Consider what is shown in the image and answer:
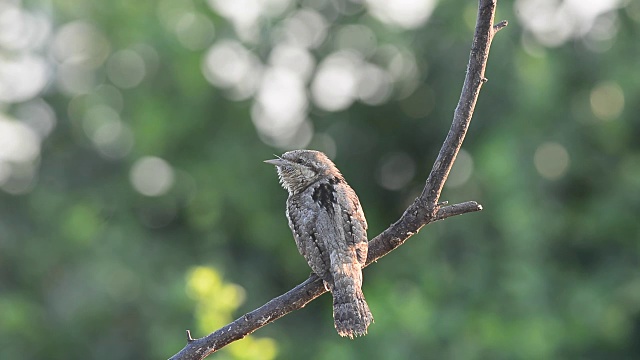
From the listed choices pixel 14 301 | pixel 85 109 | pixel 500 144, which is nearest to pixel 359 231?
pixel 500 144

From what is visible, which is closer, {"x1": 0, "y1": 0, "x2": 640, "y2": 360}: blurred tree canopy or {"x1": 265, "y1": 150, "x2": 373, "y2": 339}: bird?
{"x1": 265, "y1": 150, "x2": 373, "y2": 339}: bird

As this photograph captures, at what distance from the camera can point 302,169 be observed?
21.8 feet

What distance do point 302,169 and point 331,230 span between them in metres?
0.85

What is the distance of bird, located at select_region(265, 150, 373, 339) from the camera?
544 cm

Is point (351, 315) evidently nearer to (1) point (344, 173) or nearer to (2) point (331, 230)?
(2) point (331, 230)

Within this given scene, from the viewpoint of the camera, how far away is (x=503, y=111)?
14.3 m

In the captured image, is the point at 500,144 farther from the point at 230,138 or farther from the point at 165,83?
the point at 165,83

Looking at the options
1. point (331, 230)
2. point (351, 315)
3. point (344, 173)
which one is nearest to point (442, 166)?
point (351, 315)

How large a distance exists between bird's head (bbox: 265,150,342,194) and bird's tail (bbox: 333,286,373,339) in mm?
1186

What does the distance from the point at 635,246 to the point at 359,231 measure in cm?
878

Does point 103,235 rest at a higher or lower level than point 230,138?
lower

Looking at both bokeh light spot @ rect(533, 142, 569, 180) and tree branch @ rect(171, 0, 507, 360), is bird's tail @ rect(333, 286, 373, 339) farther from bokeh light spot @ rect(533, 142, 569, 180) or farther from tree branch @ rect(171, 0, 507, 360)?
bokeh light spot @ rect(533, 142, 569, 180)

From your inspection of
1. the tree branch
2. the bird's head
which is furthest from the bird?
the tree branch

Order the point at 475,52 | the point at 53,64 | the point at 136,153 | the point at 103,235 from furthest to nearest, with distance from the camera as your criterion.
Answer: the point at 53,64 < the point at 136,153 < the point at 103,235 < the point at 475,52
